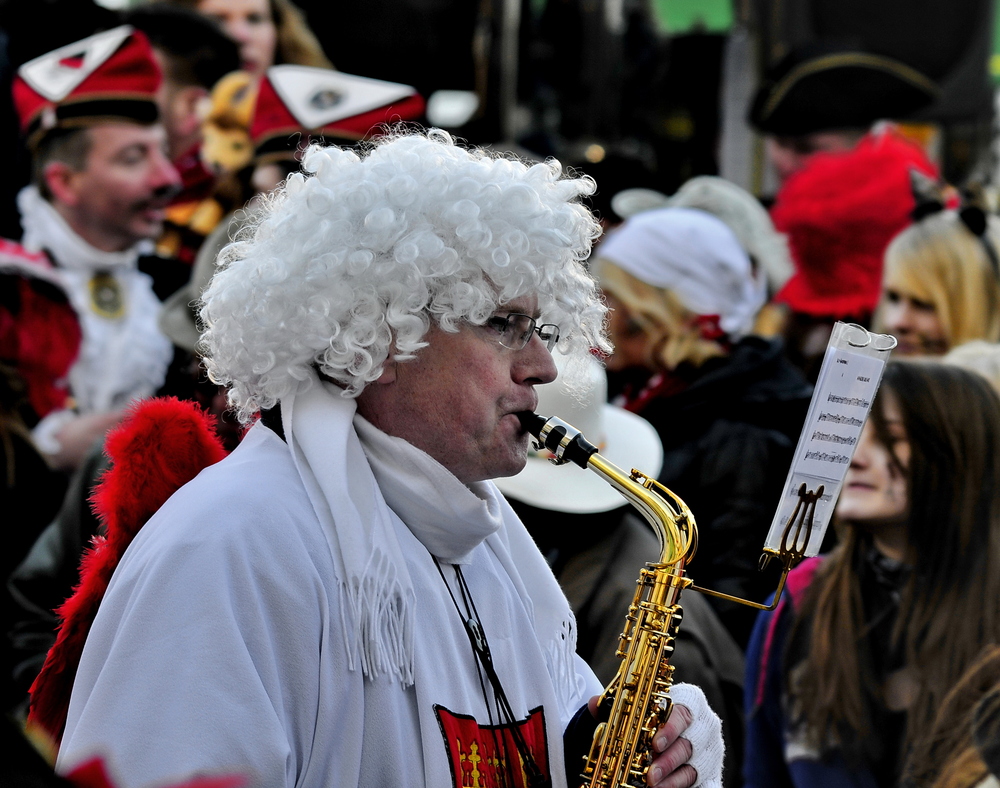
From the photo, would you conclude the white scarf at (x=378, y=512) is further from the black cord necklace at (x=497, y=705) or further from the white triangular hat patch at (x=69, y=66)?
the white triangular hat patch at (x=69, y=66)

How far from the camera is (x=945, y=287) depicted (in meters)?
5.17

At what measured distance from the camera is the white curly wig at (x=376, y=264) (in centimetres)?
221

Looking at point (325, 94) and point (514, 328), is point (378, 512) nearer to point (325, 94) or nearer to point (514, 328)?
point (514, 328)

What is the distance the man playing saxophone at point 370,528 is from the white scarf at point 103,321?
3219 mm

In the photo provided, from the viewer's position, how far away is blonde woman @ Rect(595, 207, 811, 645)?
14.6ft

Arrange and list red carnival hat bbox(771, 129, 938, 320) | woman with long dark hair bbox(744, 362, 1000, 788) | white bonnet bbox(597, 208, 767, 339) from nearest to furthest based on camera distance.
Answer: woman with long dark hair bbox(744, 362, 1000, 788) < white bonnet bbox(597, 208, 767, 339) < red carnival hat bbox(771, 129, 938, 320)

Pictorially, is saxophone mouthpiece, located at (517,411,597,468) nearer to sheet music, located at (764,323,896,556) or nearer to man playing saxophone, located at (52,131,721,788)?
man playing saxophone, located at (52,131,721,788)

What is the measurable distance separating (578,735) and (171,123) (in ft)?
18.3

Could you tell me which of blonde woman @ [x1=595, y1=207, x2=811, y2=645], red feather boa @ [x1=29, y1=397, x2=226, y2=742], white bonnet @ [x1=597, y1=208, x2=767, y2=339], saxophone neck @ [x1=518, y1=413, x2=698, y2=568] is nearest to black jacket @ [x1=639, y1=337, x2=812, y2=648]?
blonde woman @ [x1=595, y1=207, x2=811, y2=645]

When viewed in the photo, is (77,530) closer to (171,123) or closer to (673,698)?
(673,698)

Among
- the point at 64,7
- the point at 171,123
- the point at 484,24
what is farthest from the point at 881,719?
the point at 484,24

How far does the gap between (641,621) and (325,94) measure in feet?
13.5

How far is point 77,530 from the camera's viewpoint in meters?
3.94

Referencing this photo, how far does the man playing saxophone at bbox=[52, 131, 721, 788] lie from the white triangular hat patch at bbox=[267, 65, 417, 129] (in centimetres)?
350
